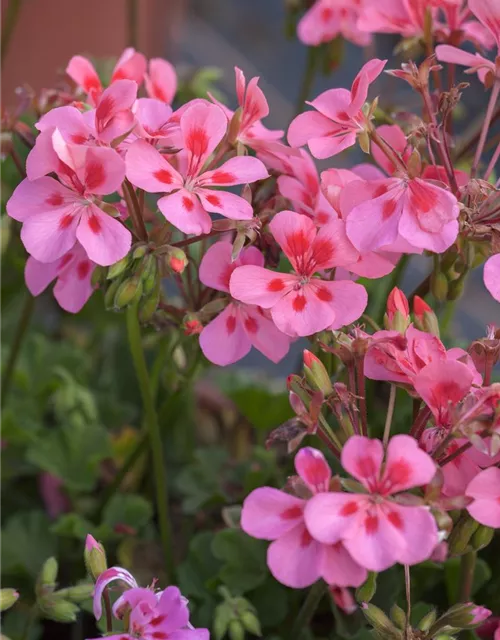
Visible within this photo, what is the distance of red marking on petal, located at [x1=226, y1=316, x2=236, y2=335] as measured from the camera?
601 mm

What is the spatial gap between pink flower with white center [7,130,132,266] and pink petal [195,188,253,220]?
0.17 ft

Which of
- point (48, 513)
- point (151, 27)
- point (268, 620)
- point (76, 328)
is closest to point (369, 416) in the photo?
point (268, 620)

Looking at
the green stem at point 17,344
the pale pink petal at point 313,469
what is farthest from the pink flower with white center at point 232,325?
the green stem at point 17,344

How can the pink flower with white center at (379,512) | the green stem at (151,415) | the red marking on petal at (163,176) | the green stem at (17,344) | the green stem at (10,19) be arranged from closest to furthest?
the pink flower with white center at (379,512) → the red marking on petal at (163,176) → the green stem at (151,415) → the green stem at (17,344) → the green stem at (10,19)

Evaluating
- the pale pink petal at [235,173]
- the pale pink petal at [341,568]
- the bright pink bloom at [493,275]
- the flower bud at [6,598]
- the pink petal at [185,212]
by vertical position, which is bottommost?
the flower bud at [6,598]

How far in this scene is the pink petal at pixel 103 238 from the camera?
52cm

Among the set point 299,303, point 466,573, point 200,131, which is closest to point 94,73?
point 200,131

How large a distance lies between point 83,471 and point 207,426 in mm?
255

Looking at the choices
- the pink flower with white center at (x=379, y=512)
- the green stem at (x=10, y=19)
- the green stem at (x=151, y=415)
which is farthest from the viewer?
the green stem at (x=10, y=19)

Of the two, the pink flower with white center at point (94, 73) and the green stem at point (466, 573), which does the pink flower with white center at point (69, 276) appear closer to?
the pink flower with white center at point (94, 73)

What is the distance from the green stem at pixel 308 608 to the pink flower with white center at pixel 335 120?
293 mm

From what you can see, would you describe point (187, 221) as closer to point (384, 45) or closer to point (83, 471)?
point (83, 471)

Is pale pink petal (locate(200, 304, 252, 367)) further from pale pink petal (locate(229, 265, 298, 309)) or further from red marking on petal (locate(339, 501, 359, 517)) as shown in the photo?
red marking on petal (locate(339, 501, 359, 517))

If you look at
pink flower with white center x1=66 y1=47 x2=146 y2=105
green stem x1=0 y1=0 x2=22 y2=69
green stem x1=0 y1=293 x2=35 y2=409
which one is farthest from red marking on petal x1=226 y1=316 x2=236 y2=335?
green stem x1=0 y1=0 x2=22 y2=69
